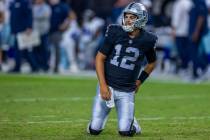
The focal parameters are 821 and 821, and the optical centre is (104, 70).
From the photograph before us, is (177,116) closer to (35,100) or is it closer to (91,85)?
(35,100)

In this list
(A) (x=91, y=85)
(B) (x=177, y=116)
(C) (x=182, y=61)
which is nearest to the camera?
(B) (x=177, y=116)

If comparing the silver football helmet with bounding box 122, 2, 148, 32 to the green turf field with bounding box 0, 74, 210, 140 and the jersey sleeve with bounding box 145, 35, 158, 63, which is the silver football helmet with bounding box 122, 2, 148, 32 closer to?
the jersey sleeve with bounding box 145, 35, 158, 63

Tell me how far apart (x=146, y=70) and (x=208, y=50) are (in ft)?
41.1

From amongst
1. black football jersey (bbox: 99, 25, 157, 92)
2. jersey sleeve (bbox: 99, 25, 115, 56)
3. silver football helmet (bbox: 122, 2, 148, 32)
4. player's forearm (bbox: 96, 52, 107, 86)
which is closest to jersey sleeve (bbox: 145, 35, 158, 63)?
black football jersey (bbox: 99, 25, 157, 92)

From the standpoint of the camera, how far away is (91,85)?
58.9 ft

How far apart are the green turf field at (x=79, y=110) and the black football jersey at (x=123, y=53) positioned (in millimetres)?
648

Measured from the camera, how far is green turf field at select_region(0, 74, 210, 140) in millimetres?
9909

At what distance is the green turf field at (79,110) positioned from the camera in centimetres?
991

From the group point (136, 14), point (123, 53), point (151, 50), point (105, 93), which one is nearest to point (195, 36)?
point (151, 50)

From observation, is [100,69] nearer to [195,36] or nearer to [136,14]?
[136,14]

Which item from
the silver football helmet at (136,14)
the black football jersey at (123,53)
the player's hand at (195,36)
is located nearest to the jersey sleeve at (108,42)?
the black football jersey at (123,53)

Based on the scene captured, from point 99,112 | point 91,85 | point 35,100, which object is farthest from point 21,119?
point 91,85

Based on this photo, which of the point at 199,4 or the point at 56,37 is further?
the point at 56,37

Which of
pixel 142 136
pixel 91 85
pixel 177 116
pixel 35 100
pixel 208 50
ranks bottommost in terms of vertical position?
pixel 208 50
